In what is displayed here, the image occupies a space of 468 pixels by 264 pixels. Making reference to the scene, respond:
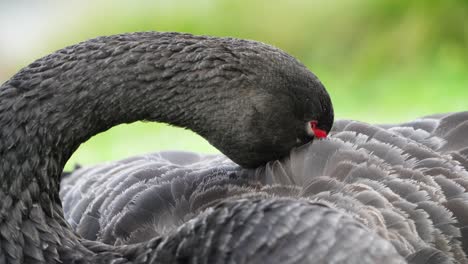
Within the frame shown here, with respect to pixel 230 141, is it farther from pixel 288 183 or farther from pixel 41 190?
pixel 41 190

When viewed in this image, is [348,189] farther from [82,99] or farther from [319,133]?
[82,99]

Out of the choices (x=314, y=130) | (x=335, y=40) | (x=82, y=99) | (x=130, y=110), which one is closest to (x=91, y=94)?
(x=82, y=99)

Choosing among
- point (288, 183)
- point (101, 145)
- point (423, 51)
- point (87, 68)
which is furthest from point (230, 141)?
point (423, 51)

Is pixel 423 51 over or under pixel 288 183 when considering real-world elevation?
under

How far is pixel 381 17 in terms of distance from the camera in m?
6.73

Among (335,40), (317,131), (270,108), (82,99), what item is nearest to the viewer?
(82,99)

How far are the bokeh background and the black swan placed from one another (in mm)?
3030

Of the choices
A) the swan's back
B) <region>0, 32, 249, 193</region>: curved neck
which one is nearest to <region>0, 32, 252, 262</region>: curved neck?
<region>0, 32, 249, 193</region>: curved neck

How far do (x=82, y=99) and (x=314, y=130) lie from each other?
73cm

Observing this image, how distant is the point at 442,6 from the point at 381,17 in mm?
460

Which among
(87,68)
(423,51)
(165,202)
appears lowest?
(423,51)

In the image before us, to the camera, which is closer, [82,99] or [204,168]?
[82,99]

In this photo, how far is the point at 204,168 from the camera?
119 inches

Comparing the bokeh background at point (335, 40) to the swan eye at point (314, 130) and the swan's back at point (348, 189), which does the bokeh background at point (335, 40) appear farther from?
the swan eye at point (314, 130)
